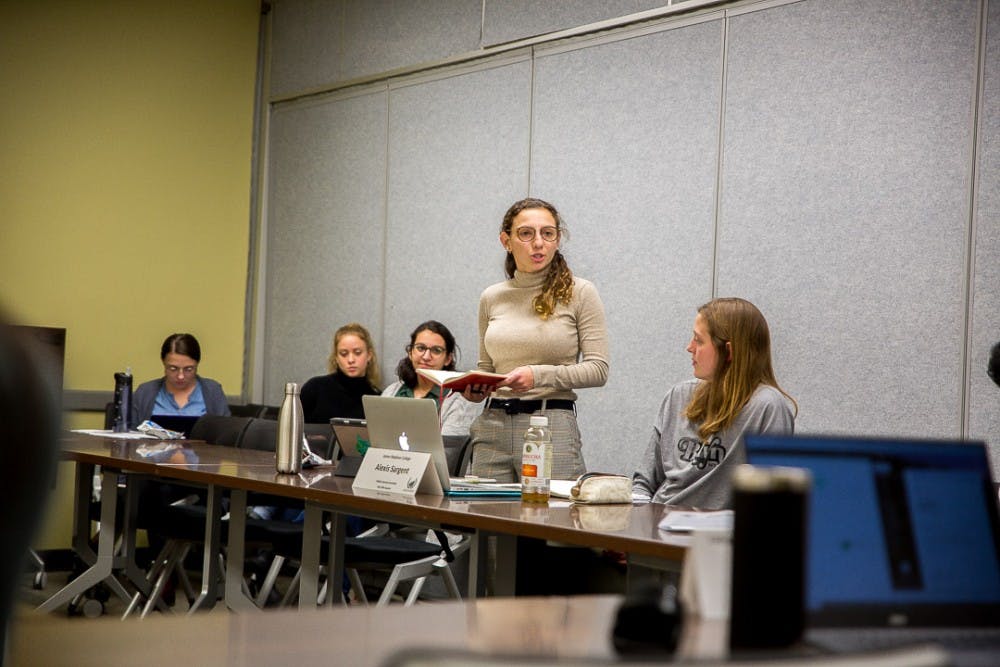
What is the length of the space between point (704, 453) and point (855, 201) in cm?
204

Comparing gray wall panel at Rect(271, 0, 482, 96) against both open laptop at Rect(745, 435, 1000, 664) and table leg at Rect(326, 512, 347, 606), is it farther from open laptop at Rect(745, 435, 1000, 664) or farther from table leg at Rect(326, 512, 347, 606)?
open laptop at Rect(745, 435, 1000, 664)

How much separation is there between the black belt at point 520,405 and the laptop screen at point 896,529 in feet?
7.71

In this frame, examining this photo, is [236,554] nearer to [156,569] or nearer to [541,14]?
[156,569]

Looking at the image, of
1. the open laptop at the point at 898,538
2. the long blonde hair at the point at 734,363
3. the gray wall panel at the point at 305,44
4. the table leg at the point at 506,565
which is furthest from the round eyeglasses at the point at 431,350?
the open laptop at the point at 898,538

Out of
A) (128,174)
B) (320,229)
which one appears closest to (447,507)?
(320,229)

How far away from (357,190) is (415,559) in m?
3.92

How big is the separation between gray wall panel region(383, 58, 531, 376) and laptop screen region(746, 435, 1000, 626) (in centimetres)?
497

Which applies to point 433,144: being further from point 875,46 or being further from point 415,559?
point 415,559

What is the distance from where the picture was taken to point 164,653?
110 centimetres

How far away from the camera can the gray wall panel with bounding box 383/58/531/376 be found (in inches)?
249

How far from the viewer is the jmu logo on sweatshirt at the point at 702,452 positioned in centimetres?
309

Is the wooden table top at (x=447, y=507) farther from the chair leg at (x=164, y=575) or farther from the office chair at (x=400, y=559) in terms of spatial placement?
the chair leg at (x=164, y=575)

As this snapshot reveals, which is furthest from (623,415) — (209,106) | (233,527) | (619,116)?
(209,106)

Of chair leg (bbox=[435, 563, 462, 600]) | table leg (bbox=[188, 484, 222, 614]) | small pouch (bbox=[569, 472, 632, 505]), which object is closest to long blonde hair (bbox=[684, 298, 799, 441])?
small pouch (bbox=[569, 472, 632, 505])
